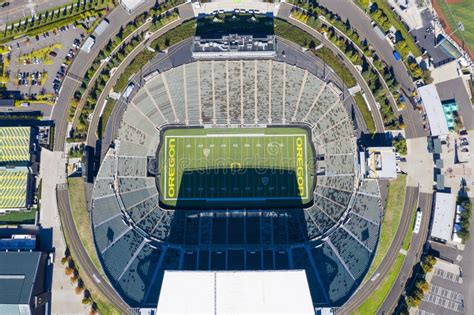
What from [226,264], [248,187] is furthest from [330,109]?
[226,264]

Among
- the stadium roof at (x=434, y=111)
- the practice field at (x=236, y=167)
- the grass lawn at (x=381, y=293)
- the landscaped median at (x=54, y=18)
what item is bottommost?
the grass lawn at (x=381, y=293)

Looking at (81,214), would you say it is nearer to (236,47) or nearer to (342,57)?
(236,47)

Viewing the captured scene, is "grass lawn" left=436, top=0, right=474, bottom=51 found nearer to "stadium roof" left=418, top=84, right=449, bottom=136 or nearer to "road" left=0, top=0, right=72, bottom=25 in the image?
"stadium roof" left=418, top=84, right=449, bottom=136

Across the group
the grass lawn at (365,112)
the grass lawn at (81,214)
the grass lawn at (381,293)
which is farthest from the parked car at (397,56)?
the grass lawn at (81,214)

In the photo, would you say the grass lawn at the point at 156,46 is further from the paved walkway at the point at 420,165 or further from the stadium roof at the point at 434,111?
the paved walkway at the point at 420,165

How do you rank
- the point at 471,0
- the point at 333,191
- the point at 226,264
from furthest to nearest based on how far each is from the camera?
the point at 471,0 < the point at 333,191 < the point at 226,264

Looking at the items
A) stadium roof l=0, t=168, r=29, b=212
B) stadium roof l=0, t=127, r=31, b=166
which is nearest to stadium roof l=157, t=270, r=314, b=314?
stadium roof l=0, t=168, r=29, b=212

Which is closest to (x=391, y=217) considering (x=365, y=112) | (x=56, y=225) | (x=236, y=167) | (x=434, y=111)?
(x=365, y=112)

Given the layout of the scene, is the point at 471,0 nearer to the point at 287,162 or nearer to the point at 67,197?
the point at 287,162
